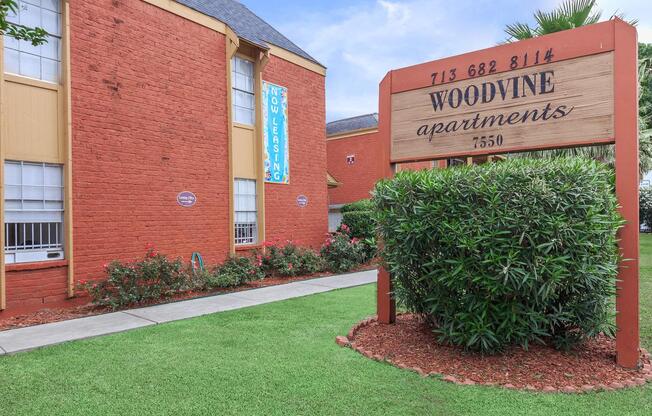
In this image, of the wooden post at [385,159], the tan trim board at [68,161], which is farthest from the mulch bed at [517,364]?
the tan trim board at [68,161]

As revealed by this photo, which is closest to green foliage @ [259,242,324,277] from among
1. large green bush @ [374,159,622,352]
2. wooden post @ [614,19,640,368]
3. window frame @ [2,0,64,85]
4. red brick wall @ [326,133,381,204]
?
window frame @ [2,0,64,85]

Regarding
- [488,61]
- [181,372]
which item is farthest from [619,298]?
[181,372]

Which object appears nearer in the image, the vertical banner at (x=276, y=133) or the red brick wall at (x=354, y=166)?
the vertical banner at (x=276, y=133)

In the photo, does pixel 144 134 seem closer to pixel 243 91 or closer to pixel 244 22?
pixel 243 91

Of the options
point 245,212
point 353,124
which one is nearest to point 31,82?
point 245,212

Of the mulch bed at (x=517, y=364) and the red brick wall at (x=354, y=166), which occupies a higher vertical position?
the red brick wall at (x=354, y=166)

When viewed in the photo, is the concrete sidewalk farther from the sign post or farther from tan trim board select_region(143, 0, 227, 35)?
tan trim board select_region(143, 0, 227, 35)

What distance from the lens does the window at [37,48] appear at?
23.3ft

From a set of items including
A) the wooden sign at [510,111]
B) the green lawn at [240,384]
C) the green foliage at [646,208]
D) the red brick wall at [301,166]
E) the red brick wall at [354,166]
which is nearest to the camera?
the green lawn at [240,384]

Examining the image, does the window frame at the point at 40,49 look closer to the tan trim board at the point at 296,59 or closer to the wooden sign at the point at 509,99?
the tan trim board at the point at 296,59

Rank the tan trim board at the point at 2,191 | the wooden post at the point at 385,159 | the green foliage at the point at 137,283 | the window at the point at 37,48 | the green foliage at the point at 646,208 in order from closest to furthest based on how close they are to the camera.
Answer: the wooden post at the point at 385,159 < the tan trim board at the point at 2,191 < the window at the point at 37,48 < the green foliage at the point at 137,283 < the green foliage at the point at 646,208

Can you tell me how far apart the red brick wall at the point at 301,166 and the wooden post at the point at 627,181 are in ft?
27.6

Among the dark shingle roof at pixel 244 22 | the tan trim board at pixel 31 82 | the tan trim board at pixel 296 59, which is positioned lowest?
the tan trim board at pixel 31 82

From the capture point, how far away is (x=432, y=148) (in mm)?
5461
